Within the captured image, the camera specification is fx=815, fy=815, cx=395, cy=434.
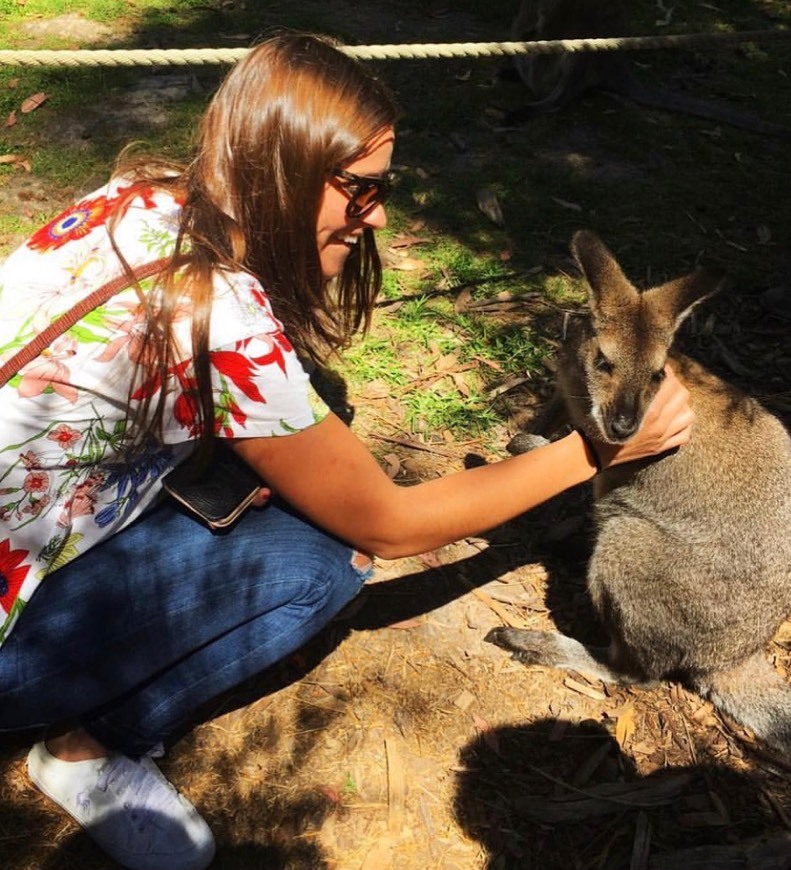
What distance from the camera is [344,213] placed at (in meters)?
1.89

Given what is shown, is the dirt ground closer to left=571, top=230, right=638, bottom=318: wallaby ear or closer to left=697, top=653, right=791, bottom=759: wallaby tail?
left=697, top=653, right=791, bottom=759: wallaby tail

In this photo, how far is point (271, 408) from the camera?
168 cm

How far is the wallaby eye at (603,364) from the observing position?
2.71 m

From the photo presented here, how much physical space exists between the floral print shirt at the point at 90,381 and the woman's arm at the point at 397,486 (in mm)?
85

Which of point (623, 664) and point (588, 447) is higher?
point (588, 447)

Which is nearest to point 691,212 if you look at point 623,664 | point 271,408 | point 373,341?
point 373,341

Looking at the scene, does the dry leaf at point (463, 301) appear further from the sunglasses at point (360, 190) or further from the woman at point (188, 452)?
the sunglasses at point (360, 190)

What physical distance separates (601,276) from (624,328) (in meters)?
0.20

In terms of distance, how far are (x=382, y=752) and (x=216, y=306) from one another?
1.45 metres

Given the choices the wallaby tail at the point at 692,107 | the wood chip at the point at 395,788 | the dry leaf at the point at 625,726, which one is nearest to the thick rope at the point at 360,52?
the wood chip at the point at 395,788

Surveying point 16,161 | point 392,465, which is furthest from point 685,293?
point 16,161

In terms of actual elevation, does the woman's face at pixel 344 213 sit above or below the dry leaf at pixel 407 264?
above

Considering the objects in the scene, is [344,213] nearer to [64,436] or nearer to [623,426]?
[64,436]

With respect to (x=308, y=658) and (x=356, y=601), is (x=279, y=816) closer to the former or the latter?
(x=308, y=658)
